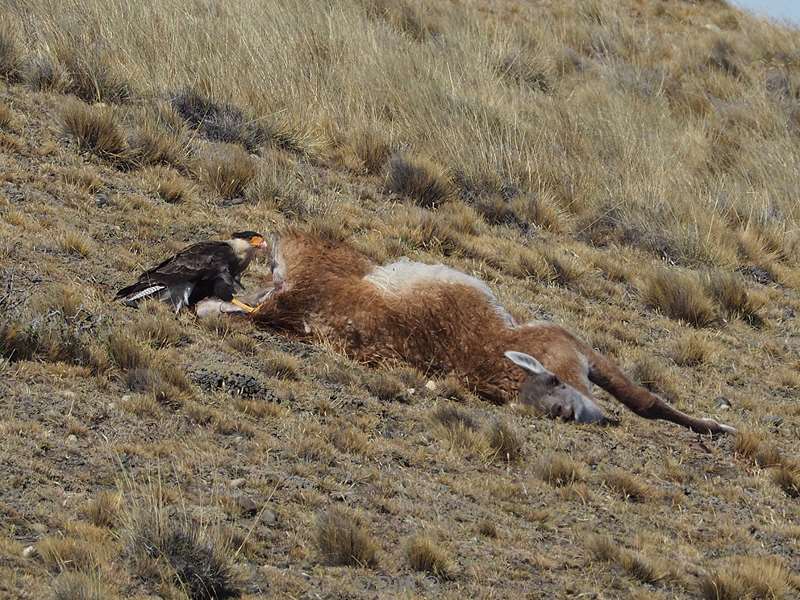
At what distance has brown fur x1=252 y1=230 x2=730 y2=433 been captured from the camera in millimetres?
6871

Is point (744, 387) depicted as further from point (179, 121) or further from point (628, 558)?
point (179, 121)

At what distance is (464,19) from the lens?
1672 cm

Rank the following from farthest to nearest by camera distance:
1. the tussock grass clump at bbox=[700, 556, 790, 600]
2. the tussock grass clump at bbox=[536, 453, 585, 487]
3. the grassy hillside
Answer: the tussock grass clump at bbox=[536, 453, 585, 487]
the tussock grass clump at bbox=[700, 556, 790, 600]
the grassy hillside

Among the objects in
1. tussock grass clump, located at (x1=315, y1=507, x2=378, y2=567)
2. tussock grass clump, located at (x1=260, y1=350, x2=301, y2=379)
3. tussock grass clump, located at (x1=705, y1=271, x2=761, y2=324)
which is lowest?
tussock grass clump, located at (x1=705, y1=271, x2=761, y2=324)

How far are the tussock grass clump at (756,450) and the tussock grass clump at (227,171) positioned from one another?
15.3 ft

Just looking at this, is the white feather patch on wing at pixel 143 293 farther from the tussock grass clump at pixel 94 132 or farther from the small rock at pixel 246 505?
the tussock grass clump at pixel 94 132

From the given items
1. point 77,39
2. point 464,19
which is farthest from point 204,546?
point 464,19

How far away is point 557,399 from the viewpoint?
677cm

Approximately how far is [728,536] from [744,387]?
9.28ft

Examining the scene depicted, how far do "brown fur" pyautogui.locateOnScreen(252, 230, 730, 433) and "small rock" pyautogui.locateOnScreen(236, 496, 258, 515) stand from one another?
1895 mm

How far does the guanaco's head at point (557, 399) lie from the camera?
6.75m

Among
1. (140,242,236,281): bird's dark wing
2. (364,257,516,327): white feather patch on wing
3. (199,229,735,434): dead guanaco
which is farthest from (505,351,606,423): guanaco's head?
(140,242,236,281): bird's dark wing

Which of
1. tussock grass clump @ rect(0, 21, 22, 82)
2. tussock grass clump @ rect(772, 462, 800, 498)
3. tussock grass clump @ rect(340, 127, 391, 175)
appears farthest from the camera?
tussock grass clump @ rect(340, 127, 391, 175)

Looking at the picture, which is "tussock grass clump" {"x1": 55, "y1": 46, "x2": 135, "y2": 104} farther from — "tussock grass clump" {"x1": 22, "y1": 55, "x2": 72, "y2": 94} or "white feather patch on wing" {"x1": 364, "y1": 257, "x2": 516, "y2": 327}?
"white feather patch on wing" {"x1": 364, "y1": 257, "x2": 516, "y2": 327}
